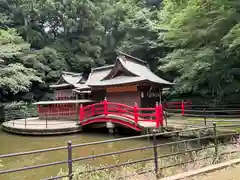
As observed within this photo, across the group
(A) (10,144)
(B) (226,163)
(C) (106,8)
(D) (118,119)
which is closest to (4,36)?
(A) (10,144)

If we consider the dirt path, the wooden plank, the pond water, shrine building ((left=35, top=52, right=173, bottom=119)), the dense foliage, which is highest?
the dense foliage

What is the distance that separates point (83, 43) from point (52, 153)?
75.2ft

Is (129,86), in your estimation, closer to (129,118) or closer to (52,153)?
(129,118)

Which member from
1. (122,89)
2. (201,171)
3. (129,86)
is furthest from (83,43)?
(201,171)

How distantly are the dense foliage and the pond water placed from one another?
541 centimetres

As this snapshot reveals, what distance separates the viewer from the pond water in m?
7.52

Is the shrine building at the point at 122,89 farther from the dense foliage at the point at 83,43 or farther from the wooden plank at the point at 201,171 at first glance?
the wooden plank at the point at 201,171

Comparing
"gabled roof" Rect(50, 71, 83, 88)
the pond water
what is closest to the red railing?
the pond water

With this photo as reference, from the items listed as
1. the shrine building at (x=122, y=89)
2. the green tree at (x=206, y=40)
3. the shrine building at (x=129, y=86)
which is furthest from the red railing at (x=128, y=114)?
the green tree at (x=206, y=40)

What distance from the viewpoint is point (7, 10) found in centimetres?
3170

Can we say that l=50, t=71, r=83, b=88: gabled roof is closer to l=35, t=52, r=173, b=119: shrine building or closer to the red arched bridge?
l=35, t=52, r=173, b=119: shrine building

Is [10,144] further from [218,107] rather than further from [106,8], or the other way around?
[106,8]

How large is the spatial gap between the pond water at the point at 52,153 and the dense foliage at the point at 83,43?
5.41 meters

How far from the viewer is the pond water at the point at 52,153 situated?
7522mm
